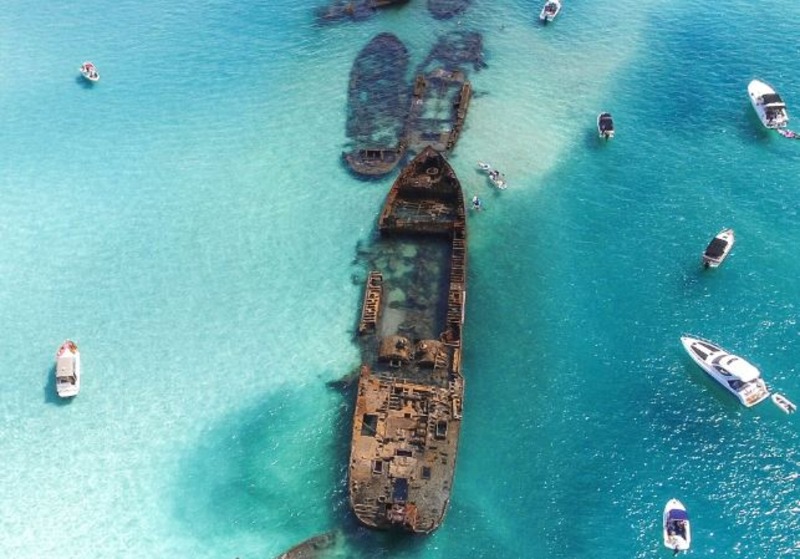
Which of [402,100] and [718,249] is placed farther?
[402,100]

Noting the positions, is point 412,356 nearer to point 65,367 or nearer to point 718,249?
point 65,367

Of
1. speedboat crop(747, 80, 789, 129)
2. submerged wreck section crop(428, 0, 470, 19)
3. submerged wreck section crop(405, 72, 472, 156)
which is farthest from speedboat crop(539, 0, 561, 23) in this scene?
speedboat crop(747, 80, 789, 129)

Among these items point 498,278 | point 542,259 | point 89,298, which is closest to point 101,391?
point 89,298

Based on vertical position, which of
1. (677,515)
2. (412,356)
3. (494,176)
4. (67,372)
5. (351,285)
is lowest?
(67,372)

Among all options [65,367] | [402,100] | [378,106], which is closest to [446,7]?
[402,100]

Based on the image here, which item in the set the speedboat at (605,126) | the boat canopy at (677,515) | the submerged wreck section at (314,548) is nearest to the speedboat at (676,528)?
the boat canopy at (677,515)

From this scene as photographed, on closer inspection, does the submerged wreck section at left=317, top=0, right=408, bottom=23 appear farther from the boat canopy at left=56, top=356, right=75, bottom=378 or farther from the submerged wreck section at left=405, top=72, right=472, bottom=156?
the boat canopy at left=56, top=356, right=75, bottom=378
